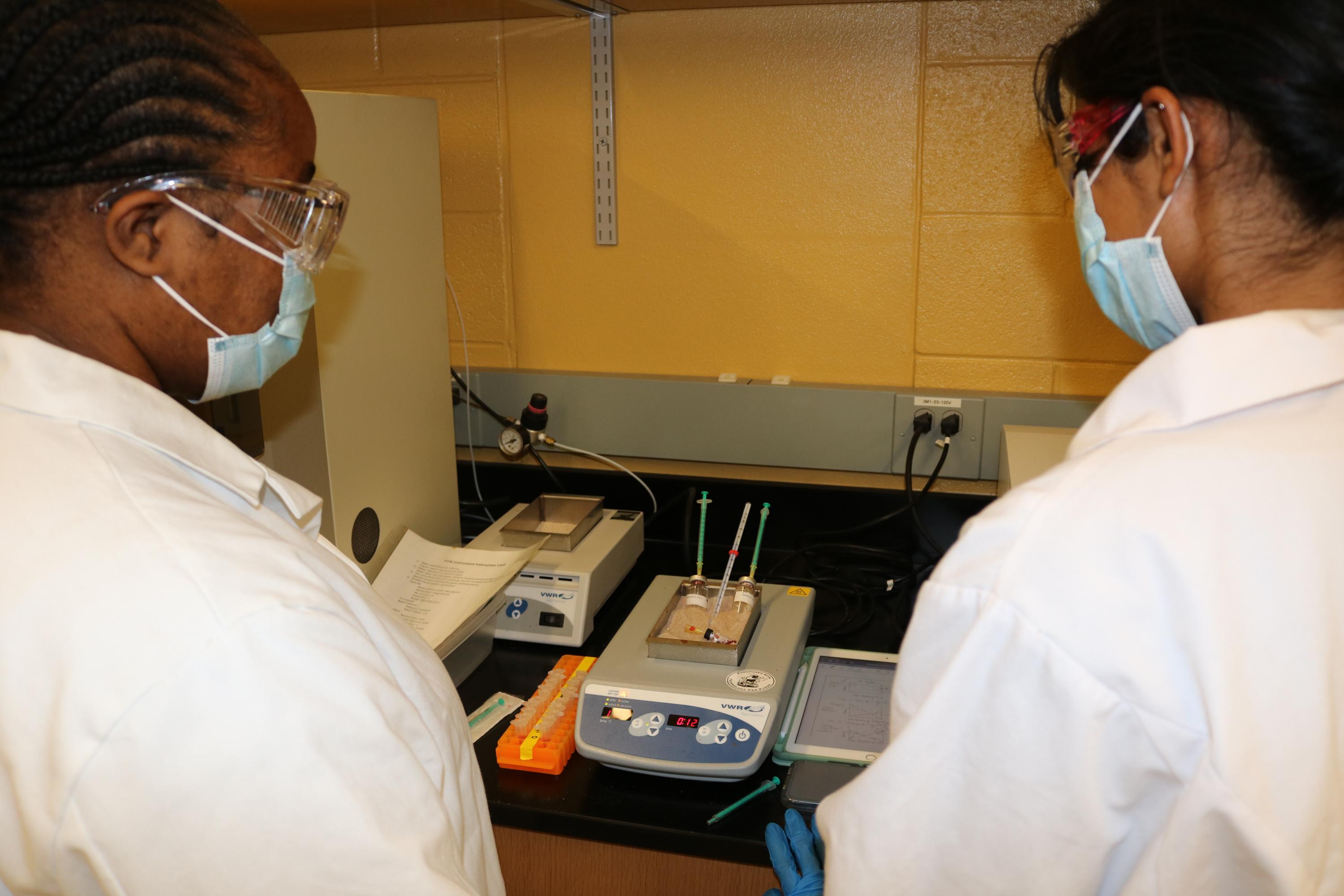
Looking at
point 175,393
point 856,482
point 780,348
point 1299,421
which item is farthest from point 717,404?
point 1299,421

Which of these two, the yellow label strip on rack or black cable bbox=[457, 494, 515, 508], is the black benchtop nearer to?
the yellow label strip on rack

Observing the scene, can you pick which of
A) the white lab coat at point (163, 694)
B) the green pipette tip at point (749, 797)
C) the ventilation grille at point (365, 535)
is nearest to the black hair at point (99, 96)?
the white lab coat at point (163, 694)

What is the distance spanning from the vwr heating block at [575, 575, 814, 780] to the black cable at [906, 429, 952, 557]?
429 millimetres

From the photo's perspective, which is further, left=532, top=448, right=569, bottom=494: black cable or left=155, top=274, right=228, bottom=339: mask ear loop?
left=532, top=448, right=569, bottom=494: black cable

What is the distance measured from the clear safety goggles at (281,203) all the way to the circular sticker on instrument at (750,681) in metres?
0.67

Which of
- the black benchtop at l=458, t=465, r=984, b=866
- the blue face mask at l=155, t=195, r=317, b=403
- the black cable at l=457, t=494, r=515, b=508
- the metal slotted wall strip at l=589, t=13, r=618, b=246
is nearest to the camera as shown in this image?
the blue face mask at l=155, t=195, r=317, b=403

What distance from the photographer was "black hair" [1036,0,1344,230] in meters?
0.62

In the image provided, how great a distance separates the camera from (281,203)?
0.77 m

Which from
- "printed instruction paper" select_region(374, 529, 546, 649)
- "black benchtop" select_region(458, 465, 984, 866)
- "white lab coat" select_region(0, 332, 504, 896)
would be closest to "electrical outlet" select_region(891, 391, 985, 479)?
"black benchtop" select_region(458, 465, 984, 866)

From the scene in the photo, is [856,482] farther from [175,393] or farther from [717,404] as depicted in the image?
[175,393]

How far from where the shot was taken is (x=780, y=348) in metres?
1.77

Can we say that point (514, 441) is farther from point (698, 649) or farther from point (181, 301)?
point (181, 301)

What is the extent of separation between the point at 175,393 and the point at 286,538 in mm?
179

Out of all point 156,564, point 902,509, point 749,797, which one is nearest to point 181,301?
point 156,564
